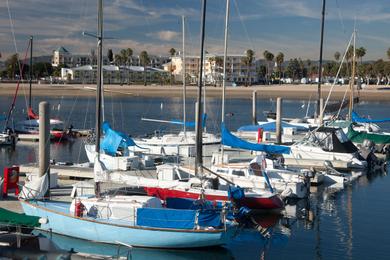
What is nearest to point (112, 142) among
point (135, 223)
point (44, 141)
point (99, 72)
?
point (99, 72)

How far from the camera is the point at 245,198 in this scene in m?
26.5

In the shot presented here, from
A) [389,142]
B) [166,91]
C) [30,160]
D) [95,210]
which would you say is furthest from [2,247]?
[166,91]

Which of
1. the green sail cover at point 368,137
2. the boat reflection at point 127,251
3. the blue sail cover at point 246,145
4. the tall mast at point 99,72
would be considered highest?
the tall mast at point 99,72

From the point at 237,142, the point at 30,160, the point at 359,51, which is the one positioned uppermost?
the point at 359,51

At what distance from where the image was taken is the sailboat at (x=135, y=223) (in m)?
20.2

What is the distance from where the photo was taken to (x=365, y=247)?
22.9 metres

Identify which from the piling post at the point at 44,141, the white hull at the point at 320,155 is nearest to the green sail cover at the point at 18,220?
Result: the piling post at the point at 44,141

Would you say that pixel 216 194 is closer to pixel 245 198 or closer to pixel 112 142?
pixel 245 198

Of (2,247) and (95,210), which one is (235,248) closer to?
(95,210)

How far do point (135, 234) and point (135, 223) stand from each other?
1.32 feet

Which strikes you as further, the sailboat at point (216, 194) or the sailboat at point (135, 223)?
the sailboat at point (216, 194)

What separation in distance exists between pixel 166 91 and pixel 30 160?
435ft

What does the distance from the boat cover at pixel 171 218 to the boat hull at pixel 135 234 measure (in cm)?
19

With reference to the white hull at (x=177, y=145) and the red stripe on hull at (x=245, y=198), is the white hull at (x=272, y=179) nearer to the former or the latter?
the red stripe on hull at (x=245, y=198)
